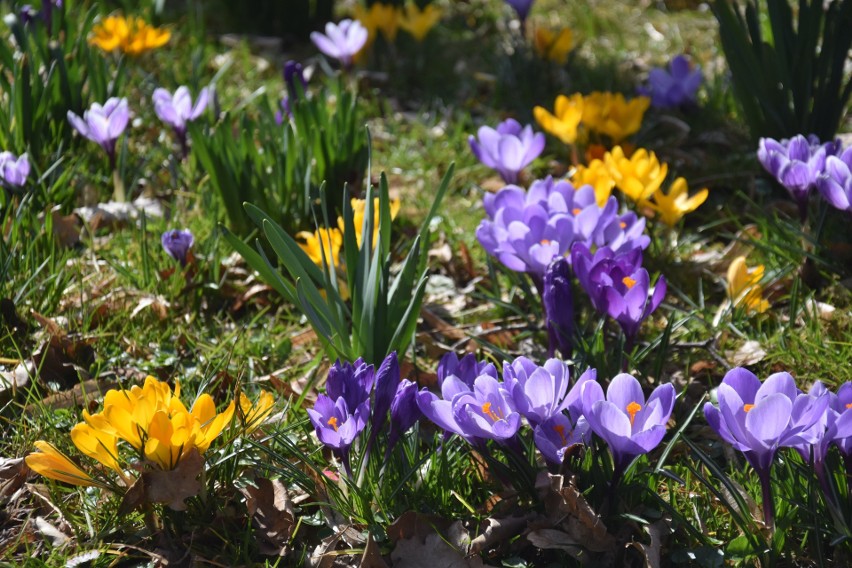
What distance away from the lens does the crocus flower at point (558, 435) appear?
1.53m

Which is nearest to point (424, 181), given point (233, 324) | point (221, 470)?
point (233, 324)

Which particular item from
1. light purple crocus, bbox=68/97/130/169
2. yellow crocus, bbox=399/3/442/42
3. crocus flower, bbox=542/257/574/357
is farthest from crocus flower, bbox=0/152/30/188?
yellow crocus, bbox=399/3/442/42

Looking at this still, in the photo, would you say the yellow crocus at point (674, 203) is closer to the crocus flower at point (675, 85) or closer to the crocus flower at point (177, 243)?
the crocus flower at point (675, 85)

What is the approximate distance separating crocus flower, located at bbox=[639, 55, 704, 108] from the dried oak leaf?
223 cm

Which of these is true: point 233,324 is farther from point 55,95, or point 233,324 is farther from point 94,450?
point 55,95

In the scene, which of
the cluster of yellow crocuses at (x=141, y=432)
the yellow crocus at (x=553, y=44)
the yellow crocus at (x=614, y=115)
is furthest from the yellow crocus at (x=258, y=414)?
the yellow crocus at (x=553, y=44)

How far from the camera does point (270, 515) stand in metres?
1.67

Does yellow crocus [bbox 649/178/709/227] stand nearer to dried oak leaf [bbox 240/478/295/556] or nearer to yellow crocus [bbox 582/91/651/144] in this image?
yellow crocus [bbox 582/91/651/144]

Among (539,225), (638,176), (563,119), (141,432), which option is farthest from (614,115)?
(141,432)

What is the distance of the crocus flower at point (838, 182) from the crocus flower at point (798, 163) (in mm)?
59

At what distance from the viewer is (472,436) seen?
1.55m

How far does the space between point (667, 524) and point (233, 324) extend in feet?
4.04

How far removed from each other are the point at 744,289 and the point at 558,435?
38.6 inches

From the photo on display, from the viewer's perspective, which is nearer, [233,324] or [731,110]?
[233,324]
